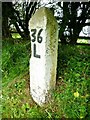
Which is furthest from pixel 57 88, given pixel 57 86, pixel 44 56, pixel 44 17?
pixel 44 17

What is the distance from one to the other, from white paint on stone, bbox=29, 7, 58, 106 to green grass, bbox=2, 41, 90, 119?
0.14 meters

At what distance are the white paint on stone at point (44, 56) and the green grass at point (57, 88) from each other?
0.47ft

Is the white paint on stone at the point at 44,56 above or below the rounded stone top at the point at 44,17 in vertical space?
below

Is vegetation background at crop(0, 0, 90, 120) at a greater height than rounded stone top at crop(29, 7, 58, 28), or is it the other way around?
rounded stone top at crop(29, 7, 58, 28)

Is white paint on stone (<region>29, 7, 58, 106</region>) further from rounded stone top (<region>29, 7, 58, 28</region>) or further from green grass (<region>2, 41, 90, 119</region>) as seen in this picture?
green grass (<region>2, 41, 90, 119</region>)

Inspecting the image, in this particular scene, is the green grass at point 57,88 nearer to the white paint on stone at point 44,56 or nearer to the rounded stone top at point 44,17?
the white paint on stone at point 44,56

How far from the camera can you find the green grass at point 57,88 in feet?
15.1

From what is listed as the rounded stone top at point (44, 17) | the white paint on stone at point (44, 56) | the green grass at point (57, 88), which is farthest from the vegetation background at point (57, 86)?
the rounded stone top at point (44, 17)

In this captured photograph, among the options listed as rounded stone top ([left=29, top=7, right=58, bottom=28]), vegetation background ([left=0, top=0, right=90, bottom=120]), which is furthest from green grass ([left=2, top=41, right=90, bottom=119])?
rounded stone top ([left=29, top=7, right=58, bottom=28])

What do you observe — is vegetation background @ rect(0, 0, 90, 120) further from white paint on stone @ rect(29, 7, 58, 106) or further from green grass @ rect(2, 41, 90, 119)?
white paint on stone @ rect(29, 7, 58, 106)

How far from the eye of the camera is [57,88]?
16.2 ft

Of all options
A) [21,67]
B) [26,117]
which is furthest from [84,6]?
[26,117]

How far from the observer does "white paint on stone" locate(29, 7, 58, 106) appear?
463 cm

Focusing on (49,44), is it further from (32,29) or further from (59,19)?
(59,19)
